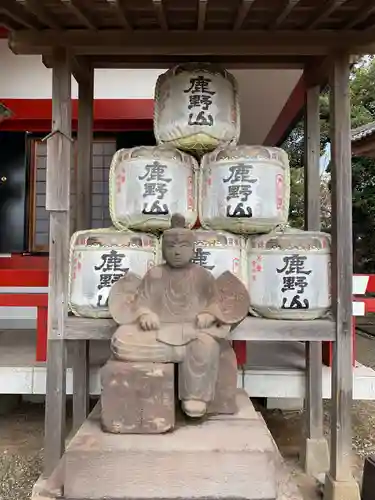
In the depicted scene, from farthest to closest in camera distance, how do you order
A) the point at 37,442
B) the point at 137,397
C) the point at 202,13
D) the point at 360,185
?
the point at 360,185 < the point at 37,442 < the point at 202,13 < the point at 137,397

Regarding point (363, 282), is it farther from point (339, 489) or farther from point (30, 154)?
point (30, 154)

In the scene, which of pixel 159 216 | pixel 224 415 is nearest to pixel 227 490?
pixel 224 415

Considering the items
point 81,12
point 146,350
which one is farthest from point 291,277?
point 81,12

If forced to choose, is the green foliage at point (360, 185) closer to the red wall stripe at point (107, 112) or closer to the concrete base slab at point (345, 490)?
the red wall stripe at point (107, 112)

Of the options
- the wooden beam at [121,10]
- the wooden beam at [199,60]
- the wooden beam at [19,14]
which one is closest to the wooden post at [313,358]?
the wooden beam at [199,60]

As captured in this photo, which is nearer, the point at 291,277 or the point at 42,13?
the point at 42,13

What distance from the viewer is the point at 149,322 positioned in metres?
2.85

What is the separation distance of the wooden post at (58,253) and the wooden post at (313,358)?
6.73 feet

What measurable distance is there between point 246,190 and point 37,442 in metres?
3.33

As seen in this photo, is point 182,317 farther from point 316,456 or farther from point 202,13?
point 316,456

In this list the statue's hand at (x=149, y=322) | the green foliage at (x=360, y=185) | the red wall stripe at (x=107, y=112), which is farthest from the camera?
the green foliage at (x=360, y=185)

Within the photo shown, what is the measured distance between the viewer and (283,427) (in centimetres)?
555

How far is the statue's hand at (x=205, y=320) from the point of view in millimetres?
2877

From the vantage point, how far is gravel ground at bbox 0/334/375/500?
409cm
